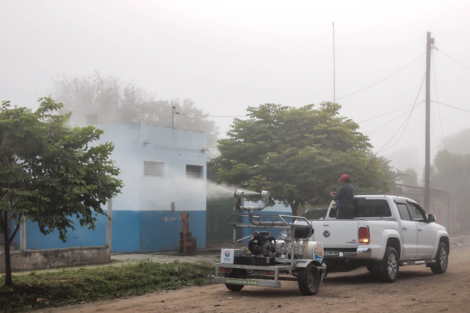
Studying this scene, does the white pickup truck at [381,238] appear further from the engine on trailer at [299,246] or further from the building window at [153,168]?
the building window at [153,168]

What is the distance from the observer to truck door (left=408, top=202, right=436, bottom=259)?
13773 millimetres

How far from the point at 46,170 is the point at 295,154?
9944mm

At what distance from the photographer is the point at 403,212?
13.5 m

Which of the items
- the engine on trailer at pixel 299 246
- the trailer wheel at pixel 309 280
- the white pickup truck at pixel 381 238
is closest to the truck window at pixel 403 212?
the white pickup truck at pixel 381 238

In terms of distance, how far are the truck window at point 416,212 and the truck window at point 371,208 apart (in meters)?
1.14

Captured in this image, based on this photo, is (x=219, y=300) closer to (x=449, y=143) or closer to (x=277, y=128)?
(x=277, y=128)

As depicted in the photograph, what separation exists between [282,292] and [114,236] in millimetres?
A: 10061

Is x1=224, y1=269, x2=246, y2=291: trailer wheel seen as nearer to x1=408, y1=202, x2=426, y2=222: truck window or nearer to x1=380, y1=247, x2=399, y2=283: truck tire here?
x1=380, y1=247, x2=399, y2=283: truck tire

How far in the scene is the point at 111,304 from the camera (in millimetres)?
9859

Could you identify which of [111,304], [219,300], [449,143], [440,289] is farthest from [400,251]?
[449,143]

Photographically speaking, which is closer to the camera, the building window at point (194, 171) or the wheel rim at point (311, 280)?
the wheel rim at point (311, 280)

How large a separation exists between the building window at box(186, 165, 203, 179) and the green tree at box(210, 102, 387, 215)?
203 centimetres

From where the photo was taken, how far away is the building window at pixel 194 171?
71.2 ft

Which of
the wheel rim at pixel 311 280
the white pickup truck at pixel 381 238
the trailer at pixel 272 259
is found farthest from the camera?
the white pickup truck at pixel 381 238
